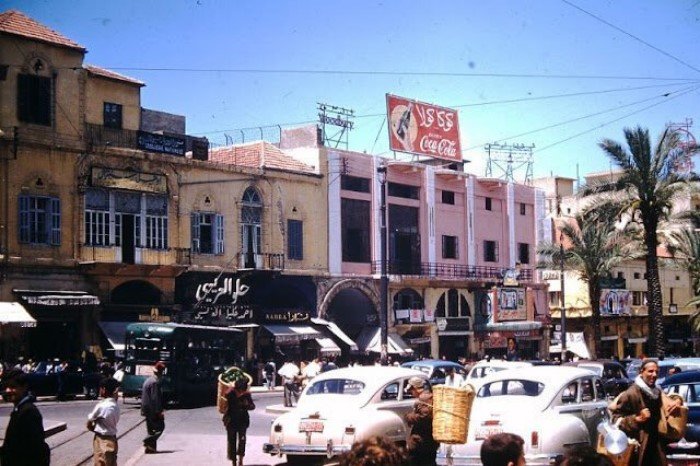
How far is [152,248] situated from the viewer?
3862cm

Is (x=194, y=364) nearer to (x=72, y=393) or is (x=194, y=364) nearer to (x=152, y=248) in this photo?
(x=72, y=393)

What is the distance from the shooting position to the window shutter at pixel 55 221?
35781 mm

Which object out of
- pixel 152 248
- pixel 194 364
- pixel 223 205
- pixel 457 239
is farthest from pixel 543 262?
pixel 194 364

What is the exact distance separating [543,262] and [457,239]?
234 inches

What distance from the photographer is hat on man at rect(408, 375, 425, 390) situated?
1502 centimetres

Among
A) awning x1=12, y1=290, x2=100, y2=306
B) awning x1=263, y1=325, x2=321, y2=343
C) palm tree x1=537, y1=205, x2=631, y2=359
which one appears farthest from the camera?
palm tree x1=537, y1=205, x2=631, y2=359

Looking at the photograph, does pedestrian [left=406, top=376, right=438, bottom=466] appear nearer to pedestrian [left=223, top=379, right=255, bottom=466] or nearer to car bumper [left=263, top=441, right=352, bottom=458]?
car bumper [left=263, top=441, right=352, bottom=458]

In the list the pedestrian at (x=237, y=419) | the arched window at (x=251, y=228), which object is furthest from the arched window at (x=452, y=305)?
the pedestrian at (x=237, y=419)

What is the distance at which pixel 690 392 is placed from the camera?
54.6 feet

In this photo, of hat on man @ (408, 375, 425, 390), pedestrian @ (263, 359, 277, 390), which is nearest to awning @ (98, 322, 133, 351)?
pedestrian @ (263, 359, 277, 390)

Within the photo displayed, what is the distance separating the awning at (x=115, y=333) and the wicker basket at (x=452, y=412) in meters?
25.0

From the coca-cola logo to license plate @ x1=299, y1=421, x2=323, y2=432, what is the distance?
35205 mm

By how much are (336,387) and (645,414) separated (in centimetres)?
677

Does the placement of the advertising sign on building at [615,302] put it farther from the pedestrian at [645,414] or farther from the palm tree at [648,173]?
the pedestrian at [645,414]
